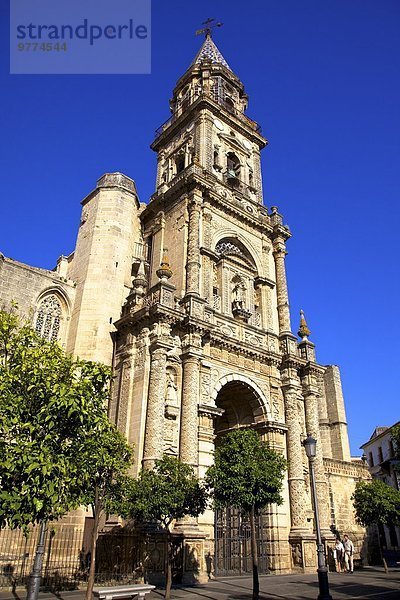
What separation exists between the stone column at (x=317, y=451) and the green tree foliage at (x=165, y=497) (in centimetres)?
1036

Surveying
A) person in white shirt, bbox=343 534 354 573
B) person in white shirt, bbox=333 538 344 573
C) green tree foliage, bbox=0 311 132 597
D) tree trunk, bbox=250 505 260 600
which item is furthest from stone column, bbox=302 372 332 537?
green tree foliage, bbox=0 311 132 597

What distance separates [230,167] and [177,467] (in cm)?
2101

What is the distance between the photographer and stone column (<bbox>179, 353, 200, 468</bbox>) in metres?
17.1

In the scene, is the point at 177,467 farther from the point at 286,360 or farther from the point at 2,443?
the point at 286,360

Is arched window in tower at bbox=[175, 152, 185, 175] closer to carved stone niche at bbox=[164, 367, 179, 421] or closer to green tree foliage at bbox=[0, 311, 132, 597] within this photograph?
carved stone niche at bbox=[164, 367, 179, 421]

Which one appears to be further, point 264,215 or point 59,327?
point 264,215

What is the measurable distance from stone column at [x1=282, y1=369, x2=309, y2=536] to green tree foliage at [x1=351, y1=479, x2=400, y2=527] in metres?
2.55

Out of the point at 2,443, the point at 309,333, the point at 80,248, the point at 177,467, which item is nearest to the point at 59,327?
the point at 80,248

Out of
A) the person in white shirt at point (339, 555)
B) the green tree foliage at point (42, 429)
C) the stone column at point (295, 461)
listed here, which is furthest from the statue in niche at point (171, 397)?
the person in white shirt at point (339, 555)

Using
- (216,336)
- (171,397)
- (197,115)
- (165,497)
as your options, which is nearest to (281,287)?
(216,336)

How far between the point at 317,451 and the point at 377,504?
11.8 feet

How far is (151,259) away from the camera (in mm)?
25094

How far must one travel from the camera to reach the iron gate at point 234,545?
1853cm

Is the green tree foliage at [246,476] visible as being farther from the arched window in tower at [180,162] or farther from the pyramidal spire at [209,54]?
the pyramidal spire at [209,54]
